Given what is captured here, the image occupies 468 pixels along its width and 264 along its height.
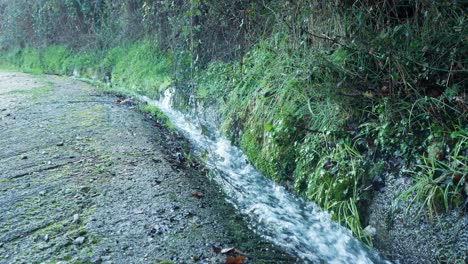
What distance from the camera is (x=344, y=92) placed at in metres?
3.70

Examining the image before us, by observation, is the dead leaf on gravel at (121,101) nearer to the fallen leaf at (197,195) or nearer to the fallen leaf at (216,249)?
the fallen leaf at (197,195)

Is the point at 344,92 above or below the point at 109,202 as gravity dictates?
above

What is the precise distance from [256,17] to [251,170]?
2177 millimetres

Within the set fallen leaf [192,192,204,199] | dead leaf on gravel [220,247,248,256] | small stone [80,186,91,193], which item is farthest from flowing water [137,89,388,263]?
small stone [80,186,91,193]

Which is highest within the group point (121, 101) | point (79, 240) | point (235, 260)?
point (121, 101)

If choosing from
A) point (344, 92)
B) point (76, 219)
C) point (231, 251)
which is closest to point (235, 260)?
point (231, 251)

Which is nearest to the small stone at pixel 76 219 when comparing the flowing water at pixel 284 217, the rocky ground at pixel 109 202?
the rocky ground at pixel 109 202

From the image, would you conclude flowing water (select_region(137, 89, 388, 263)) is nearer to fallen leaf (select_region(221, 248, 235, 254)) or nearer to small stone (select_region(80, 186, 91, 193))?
fallen leaf (select_region(221, 248, 235, 254))

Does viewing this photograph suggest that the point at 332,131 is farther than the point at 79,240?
Yes

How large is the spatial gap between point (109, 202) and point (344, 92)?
207cm

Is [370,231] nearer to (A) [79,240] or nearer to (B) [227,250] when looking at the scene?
(B) [227,250]

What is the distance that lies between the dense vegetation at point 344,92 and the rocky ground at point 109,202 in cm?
75

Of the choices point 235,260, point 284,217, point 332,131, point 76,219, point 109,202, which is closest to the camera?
point 235,260

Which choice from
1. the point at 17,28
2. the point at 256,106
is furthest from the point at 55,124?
the point at 17,28
